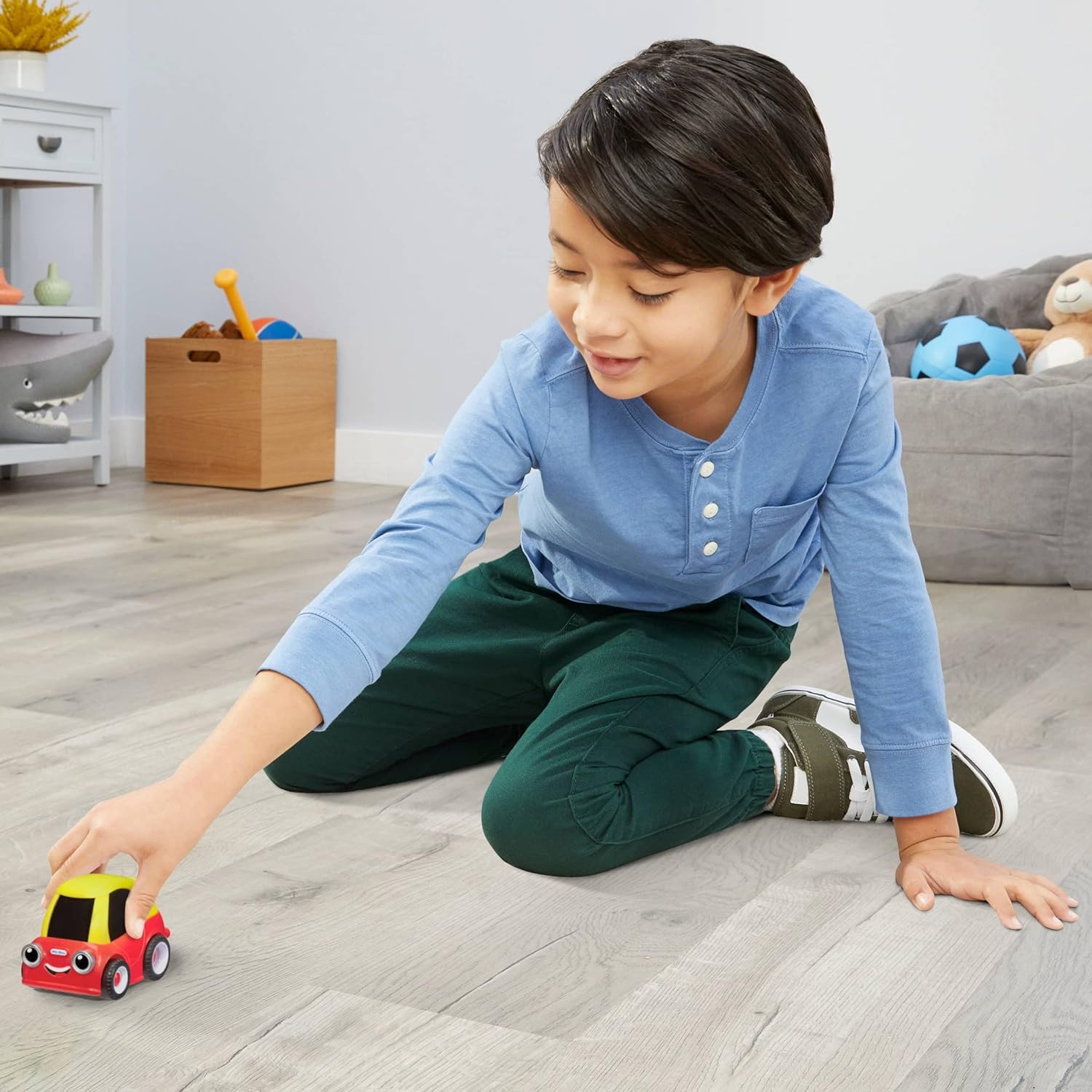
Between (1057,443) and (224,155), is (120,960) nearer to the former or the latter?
(1057,443)

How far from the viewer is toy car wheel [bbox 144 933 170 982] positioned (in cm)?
79

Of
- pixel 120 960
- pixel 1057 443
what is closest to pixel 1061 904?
pixel 120 960

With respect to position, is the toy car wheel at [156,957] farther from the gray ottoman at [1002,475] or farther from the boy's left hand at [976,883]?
the gray ottoman at [1002,475]

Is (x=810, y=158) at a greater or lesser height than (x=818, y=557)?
greater

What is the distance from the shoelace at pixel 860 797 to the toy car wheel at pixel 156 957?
0.54 m

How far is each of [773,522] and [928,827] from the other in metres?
0.24

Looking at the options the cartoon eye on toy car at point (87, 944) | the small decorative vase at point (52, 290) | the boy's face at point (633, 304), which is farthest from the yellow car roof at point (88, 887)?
the small decorative vase at point (52, 290)

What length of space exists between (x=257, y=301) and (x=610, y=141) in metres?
2.59

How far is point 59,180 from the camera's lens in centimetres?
273

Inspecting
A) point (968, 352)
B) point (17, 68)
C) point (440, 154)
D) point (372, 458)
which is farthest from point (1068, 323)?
point (17, 68)

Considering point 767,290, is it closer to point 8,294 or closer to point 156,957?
point 156,957

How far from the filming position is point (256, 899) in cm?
92

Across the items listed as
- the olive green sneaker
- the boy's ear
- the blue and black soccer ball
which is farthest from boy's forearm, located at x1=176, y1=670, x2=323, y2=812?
the blue and black soccer ball

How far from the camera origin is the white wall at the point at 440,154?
8.83 feet
